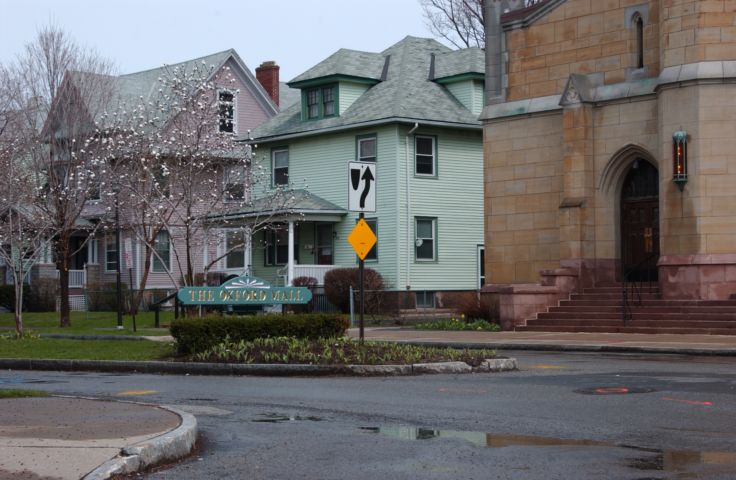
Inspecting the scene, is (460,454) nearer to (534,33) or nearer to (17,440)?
(17,440)

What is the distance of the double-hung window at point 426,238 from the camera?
139 feet

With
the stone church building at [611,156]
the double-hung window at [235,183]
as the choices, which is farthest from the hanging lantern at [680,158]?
the double-hung window at [235,183]

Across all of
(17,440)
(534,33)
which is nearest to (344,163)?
(534,33)

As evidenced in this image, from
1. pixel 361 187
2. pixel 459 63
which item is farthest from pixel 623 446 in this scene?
pixel 459 63

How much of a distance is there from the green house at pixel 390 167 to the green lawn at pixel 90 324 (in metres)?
5.70

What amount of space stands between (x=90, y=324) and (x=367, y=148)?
12.4 metres

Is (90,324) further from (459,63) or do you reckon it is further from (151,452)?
(151,452)

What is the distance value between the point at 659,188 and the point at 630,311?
10.6 feet

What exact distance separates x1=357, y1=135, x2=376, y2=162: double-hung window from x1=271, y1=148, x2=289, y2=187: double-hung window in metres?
4.28

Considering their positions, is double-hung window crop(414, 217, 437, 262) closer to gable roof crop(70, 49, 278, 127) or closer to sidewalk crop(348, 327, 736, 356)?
gable roof crop(70, 49, 278, 127)

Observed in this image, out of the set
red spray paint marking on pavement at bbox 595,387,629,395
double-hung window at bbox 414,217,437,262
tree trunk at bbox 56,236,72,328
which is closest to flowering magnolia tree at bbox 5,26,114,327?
tree trunk at bbox 56,236,72,328

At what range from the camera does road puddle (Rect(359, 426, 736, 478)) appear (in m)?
8.87

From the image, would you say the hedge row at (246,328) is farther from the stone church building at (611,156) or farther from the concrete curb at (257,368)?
the stone church building at (611,156)

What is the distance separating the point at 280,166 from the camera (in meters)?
46.5
